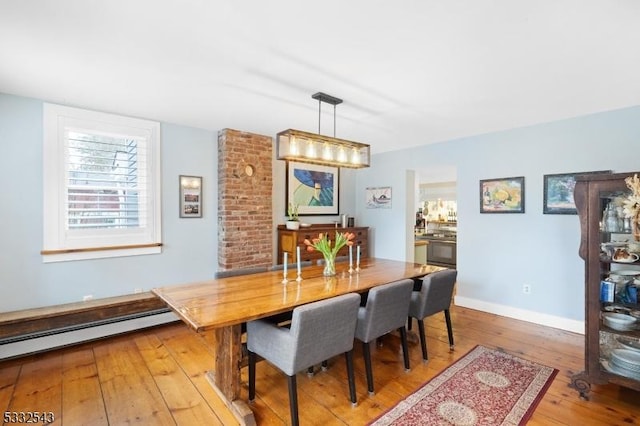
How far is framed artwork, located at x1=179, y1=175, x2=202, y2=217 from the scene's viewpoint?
152 inches

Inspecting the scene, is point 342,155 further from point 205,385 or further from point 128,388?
point 128,388

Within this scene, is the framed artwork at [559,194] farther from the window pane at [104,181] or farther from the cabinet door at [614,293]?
the window pane at [104,181]

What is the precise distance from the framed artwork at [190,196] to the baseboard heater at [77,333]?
1.19 metres

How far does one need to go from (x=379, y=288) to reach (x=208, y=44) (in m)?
2.04

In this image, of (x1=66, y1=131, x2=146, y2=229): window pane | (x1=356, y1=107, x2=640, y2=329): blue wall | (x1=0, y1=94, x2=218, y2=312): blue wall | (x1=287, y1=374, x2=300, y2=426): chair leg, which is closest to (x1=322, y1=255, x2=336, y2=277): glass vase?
(x1=287, y1=374, x2=300, y2=426): chair leg

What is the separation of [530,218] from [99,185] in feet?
16.3

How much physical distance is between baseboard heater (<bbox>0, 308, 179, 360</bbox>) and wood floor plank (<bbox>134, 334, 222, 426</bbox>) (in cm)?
36

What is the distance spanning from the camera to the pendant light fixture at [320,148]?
263 centimetres

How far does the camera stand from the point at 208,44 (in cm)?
198

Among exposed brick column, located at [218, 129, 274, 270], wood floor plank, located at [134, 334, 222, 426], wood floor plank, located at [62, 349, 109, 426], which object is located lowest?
wood floor plank, located at [134, 334, 222, 426]

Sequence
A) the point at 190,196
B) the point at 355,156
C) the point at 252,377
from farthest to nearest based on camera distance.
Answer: the point at 190,196
the point at 355,156
the point at 252,377

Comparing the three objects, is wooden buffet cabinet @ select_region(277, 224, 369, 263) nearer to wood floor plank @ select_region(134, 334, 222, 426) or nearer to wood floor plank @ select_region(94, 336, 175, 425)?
wood floor plank @ select_region(134, 334, 222, 426)

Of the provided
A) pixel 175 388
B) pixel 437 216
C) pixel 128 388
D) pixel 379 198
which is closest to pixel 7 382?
pixel 128 388

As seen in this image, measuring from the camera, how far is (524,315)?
3814 millimetres
